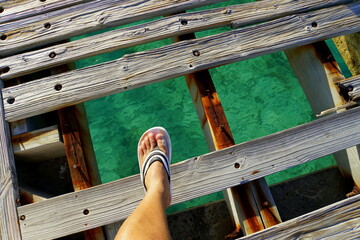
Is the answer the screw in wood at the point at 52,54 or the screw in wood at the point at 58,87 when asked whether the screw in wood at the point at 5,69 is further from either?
the screw in wood at the point at 58,87

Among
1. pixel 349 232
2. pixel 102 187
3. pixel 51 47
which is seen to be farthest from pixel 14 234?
pixel 349 232

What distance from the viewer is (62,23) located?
256 centimetres

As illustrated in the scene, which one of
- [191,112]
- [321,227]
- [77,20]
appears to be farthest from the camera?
[191,112]

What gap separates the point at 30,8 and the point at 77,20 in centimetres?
44

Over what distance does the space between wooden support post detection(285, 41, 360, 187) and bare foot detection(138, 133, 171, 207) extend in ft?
3.85

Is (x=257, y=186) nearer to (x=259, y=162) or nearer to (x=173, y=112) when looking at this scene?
(x=259, y=162)

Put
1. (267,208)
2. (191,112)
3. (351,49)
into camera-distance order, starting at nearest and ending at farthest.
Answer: (267,208), (351,49), (191,112)

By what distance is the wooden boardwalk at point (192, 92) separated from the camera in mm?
2004

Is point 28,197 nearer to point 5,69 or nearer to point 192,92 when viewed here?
point 5,69

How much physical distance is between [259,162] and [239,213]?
340 millimetres

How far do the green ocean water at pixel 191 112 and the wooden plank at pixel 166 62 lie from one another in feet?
4.54

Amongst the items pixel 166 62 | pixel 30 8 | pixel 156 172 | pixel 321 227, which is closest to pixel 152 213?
pixel 156 172

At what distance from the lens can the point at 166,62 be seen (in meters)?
2.32

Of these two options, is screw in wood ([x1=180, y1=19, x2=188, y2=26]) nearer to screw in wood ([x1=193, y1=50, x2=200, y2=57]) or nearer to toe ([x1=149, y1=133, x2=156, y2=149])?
screw in wood ([x1=193, y1=50, x2=200, y2=57])
